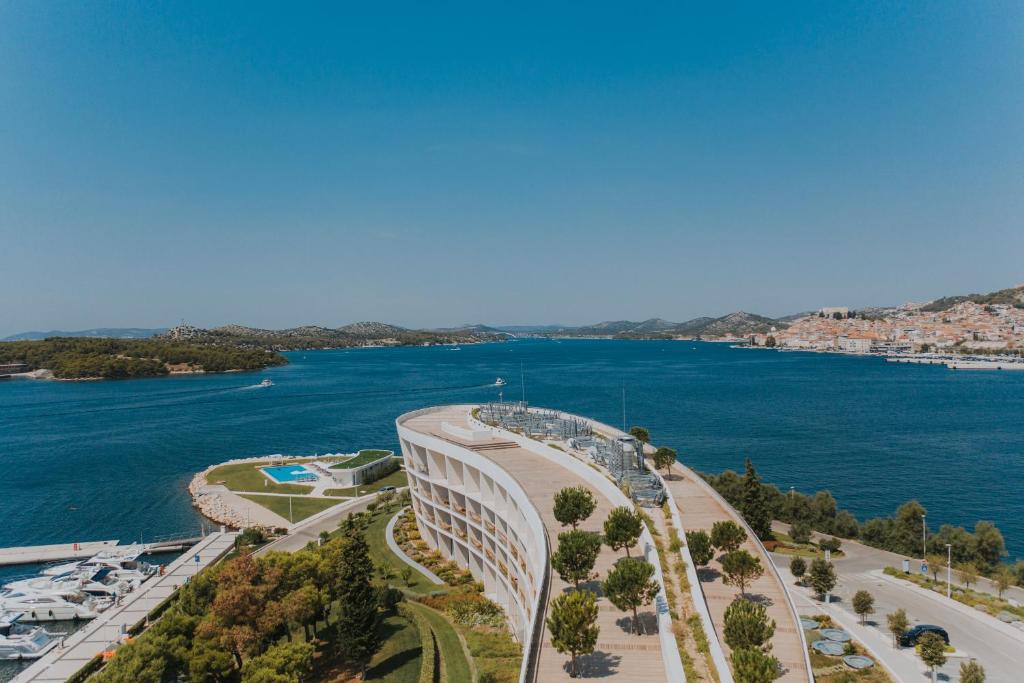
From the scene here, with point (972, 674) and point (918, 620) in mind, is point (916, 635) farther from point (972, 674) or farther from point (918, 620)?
point (972, 674)

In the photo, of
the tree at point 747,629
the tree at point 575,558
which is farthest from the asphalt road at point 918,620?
the tree at point 575,558

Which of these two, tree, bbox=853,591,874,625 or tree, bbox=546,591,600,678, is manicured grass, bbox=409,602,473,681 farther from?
tree, bbox=853,591,874,625

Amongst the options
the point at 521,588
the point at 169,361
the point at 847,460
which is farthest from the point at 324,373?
the point at 521,588

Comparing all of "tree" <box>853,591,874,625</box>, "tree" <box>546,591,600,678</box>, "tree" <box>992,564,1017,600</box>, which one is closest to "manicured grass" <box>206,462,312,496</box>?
"tree" <box>546,591,600,678</box>

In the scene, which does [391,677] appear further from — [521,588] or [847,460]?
[847,460]

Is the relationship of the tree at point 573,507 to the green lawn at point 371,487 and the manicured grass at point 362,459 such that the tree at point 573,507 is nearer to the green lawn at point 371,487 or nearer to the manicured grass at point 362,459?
the green lawn at point 371,487
